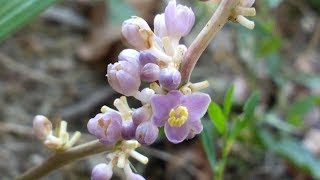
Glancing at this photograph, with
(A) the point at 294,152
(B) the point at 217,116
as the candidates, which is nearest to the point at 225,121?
(B) the point at 217,116

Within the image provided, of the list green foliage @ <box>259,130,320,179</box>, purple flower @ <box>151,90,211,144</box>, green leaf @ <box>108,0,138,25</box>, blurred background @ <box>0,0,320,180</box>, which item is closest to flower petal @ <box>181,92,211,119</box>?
purple flower @ <box>151,90,211,144</box>

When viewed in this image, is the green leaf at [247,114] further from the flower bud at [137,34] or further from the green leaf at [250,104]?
the flower bud at [137,34]

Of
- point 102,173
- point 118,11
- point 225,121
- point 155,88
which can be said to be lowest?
point 118,11

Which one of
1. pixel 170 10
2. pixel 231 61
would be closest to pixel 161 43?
pixel 170 10

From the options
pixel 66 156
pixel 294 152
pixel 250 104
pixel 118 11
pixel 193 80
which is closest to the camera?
pixel 66 156

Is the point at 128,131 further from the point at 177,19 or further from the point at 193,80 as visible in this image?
the point at 193,80

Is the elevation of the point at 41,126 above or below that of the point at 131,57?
below

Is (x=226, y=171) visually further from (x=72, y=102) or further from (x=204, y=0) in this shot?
(x=204, y=0)
